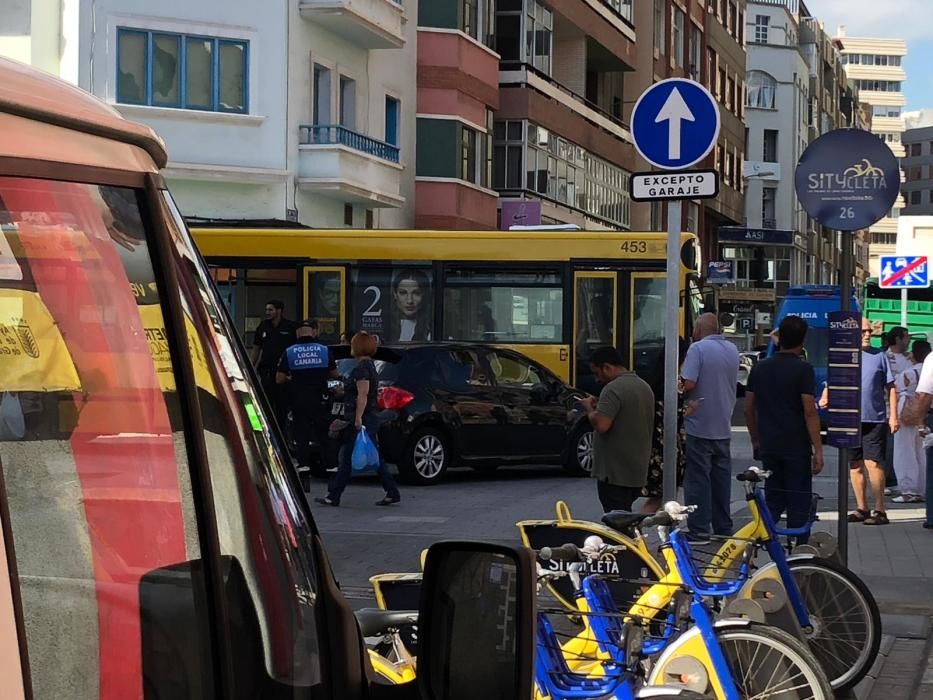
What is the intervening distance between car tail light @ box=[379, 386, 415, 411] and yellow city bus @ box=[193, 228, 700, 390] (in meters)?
5.05

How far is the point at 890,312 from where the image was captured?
3628 centimetres

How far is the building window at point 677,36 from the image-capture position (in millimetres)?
60438

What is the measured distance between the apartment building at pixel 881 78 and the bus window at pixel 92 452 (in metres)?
180

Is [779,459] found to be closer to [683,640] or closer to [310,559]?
[683,640]

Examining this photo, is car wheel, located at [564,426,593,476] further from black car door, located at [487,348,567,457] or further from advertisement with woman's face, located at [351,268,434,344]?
advertisement with woman's face, located at [351,268,434,344]

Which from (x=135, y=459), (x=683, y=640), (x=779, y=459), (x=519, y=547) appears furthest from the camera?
(x=779, y=459)

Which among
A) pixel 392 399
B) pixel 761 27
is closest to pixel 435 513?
pixel 392 399

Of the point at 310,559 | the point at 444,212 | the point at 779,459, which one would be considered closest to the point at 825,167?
the point at 779,459

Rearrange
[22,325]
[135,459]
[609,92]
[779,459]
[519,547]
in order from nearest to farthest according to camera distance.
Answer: [22,325]
[135,459]
[519,547]
[779,459]
[609,92]

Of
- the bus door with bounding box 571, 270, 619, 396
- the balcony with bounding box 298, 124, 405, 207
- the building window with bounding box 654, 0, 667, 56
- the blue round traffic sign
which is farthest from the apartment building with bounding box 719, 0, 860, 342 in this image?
the blue round traffic sign

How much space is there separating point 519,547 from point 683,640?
375 cm

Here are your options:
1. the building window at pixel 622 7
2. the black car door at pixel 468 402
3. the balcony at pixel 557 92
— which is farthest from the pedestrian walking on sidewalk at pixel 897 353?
the building window at pixel 622 7

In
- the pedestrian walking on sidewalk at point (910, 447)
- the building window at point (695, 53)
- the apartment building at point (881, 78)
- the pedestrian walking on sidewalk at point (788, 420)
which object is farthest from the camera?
the apartment building at point (881, 78)

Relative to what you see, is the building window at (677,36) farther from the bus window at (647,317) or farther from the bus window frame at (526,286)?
the bus window at (647,317)
